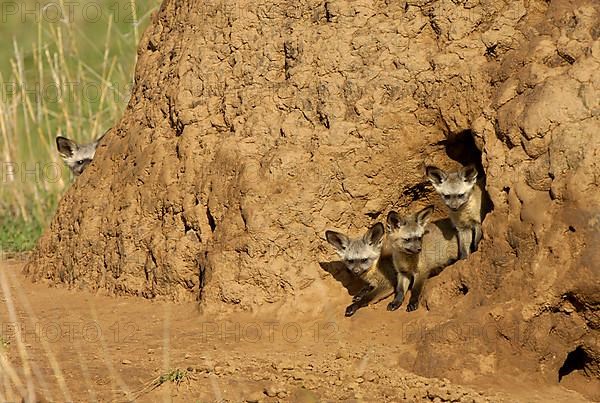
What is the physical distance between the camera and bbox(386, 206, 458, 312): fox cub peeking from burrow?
22.4 feet

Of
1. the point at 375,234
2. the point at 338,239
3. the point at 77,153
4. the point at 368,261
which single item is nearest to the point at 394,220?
the point at 375,234

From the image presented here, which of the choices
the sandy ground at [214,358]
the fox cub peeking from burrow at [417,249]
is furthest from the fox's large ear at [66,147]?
the fox cub peeking from burrow at [417,249]

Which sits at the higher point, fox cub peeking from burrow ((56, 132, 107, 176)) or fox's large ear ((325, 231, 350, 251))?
fox's large ear ((325, 231, 350, 251))

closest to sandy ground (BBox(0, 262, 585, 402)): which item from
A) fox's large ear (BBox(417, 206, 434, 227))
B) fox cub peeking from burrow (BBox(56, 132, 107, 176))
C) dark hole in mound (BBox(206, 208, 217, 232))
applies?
dark hole in mound (BBox(206, 208, 217, 232))

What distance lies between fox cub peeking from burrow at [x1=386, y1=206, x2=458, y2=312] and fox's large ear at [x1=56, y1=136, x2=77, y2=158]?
381 centimetres

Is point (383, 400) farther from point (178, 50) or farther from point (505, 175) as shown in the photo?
point (178, 50)

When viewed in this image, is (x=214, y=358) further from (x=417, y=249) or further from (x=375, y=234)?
(x=417, y=249)

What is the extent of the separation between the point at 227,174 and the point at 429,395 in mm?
2394

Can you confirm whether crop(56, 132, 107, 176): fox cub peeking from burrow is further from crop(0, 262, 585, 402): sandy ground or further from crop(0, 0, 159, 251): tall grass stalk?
crop(0, 262, 585, 402): sandy ground

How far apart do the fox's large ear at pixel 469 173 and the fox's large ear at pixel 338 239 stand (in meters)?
0.98

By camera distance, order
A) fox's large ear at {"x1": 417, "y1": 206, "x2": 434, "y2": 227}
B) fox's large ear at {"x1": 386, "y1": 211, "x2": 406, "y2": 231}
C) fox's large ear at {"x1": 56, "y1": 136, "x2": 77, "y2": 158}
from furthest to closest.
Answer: fox's large ear at {"x1": 56, "y1": 136, "x2": 77, "y2": 158} < fox's large ear at {"x1": 417, "y1": 206, "x2": 434, "y2": 227} < fox's large ear at {"x1": 386, "y1": 211, "x2": 406, "y2": 231}

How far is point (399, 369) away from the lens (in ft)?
18.8

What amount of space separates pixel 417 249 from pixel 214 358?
6.03 ft

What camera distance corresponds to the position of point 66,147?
9.23 meters
